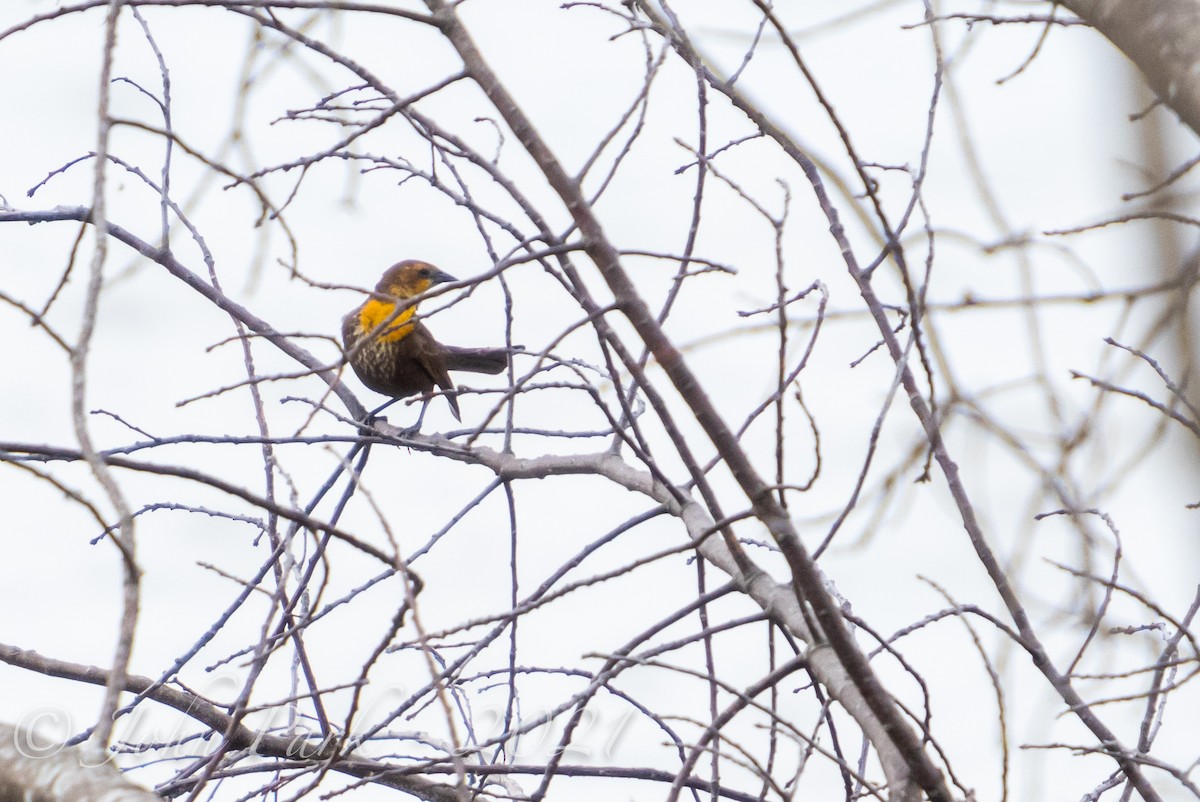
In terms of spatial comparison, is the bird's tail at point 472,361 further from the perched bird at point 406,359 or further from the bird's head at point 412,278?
the bird's head at point 412,278

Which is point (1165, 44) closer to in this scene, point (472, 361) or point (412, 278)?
point (472, 361)

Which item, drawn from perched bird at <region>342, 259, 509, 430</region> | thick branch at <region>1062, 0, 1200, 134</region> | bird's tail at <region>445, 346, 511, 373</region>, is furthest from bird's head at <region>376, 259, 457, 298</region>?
thick branch at <region>1062, 0, 1200, 134</region>

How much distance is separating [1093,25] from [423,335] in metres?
3.81

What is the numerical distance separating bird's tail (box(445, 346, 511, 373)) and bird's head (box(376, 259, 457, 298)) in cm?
47

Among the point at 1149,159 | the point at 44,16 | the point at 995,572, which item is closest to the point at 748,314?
the point at 995,572

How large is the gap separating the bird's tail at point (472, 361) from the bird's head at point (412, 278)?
0.47 meters

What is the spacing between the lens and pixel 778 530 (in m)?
1.54

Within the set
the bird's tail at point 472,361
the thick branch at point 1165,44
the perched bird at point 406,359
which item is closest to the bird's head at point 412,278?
the perched bird at point 406,359

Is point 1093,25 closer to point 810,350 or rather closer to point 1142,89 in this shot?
point 1142,89

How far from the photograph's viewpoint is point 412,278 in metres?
5.46

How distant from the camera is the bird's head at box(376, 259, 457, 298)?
543 cm

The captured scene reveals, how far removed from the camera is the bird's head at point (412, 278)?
543 cm

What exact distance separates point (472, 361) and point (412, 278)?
1.91 feet

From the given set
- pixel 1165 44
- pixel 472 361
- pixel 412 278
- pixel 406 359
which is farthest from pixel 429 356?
pixel 1165 44
